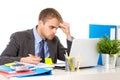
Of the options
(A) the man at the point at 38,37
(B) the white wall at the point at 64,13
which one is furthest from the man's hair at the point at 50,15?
(B) the white wall at the point at 64,13

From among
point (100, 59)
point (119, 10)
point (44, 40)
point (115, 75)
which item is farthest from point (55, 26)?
point (119, 10)

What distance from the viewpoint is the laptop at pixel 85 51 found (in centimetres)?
178

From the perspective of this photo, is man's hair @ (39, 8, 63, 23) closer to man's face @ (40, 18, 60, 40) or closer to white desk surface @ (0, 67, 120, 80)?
man's face @ (40, 18, 60, 40)

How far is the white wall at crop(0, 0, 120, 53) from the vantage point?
3312 millimetres

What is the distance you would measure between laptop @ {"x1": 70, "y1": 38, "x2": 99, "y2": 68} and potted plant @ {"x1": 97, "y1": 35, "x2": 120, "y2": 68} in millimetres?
45

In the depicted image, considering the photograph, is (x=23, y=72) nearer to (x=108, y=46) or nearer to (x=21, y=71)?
(x=21, y=71)

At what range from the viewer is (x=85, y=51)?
1.85 metres

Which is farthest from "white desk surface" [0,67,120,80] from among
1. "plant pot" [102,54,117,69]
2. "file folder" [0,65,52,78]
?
"plant pot" [102,54,117,69]

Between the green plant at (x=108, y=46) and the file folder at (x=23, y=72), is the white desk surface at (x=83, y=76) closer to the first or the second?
the file folder at (x=23, y=72)

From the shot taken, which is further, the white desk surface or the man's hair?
the man's hair

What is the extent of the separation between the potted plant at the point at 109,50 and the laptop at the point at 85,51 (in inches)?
1.8

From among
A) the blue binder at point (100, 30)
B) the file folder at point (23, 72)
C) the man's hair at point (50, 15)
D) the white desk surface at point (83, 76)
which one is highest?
the man's hair at point (50, 15)

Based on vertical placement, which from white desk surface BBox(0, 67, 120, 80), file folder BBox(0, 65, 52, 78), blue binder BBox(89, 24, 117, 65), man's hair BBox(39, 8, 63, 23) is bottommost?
white desk surface BBox(0, 67, 120, 80)

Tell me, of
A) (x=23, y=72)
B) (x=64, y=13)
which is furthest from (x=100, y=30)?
(x=64, y=13)
